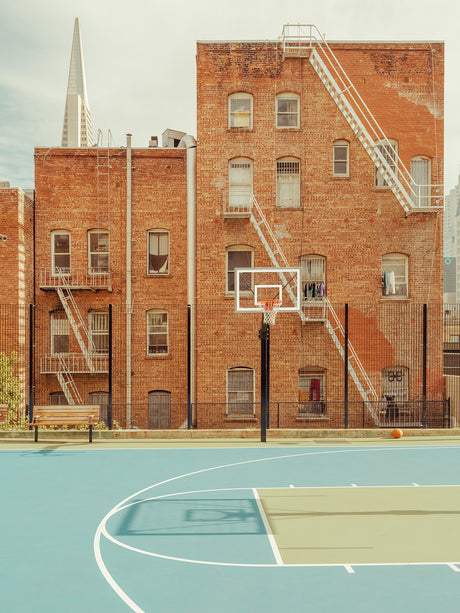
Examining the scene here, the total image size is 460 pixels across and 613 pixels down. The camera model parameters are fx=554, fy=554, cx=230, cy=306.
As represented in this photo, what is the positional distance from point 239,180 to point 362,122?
6175 mm

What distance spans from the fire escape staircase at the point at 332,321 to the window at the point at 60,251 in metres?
8.71

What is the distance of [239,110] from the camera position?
81.9 ft

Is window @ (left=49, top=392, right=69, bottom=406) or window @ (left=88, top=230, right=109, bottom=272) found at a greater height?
window @ (left=88, top=230, right=109, bottom=272)

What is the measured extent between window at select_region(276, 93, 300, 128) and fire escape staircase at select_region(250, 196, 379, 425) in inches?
153

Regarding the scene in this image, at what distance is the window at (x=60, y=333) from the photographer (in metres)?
25.5

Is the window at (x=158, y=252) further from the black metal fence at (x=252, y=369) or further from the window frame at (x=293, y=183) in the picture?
the window frame at (x=293, y=183)

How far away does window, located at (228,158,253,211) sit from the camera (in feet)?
81.8

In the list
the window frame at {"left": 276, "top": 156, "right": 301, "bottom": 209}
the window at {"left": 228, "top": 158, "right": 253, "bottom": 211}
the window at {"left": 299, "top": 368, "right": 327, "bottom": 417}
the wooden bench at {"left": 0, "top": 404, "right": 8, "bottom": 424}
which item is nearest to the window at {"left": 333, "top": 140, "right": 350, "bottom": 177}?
the window frame at {"left": 276, "top": 156, "right": 301, "bottom": 209}

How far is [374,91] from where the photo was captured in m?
24.9

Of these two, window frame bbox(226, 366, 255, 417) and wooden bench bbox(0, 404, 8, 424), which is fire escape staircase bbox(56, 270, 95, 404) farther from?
window frame bbox(226, 366, 255, 417)

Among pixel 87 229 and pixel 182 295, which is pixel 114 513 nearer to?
pixel 182 295

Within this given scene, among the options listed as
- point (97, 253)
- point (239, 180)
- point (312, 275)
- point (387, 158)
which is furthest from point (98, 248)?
point (387, 158)

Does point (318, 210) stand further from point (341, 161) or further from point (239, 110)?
point (239, 110)

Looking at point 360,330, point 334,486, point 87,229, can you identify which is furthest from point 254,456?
point 87,229
